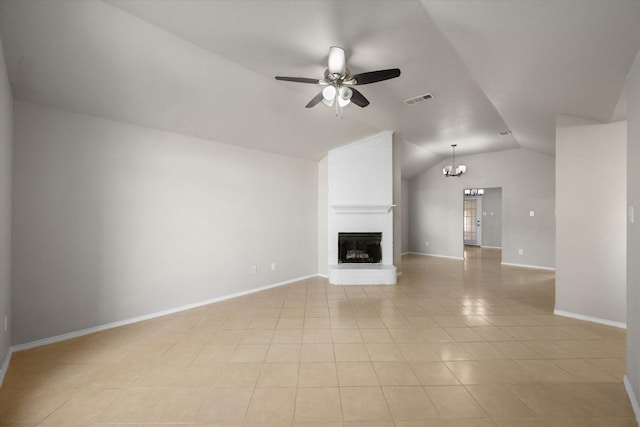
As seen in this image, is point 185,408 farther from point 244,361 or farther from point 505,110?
point 505,110

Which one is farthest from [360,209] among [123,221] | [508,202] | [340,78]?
[508,202]

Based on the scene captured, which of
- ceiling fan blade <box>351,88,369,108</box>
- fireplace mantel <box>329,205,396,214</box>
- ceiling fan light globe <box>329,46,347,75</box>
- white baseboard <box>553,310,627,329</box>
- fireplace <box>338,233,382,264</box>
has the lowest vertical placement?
white baseboard <box>553,310,627,329</box>

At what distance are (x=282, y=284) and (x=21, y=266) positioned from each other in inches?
136

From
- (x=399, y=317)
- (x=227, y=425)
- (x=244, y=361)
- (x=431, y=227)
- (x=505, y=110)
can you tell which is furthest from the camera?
(x=431, y=227)

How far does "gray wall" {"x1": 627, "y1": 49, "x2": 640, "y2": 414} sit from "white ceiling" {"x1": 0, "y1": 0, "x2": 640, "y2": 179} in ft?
1.16

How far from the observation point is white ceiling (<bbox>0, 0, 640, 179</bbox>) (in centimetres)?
188

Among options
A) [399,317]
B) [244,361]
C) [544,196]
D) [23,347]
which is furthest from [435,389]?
[544,196]

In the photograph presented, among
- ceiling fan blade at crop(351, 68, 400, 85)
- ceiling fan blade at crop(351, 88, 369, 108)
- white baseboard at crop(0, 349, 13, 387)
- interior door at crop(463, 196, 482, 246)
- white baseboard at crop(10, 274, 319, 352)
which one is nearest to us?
white baseboard at crop(0, 349, 13, 387)

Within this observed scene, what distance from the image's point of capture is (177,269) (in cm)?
358

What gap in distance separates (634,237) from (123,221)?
489 centimetres

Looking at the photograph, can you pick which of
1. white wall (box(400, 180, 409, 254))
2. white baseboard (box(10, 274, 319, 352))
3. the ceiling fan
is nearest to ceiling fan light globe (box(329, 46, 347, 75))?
the ceiling fan

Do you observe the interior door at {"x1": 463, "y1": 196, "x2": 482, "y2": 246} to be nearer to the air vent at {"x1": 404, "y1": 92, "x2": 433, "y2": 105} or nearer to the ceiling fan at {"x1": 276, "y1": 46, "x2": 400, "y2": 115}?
the air vent at {"x1": 404, "y1": 92, "x2": 433, "y2": 105}

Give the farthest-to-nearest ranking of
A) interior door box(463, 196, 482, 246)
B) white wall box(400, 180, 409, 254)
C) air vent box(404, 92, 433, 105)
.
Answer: interior door box(463, 196, 482, 246) → white wall box(400, 180, 409, 254) → air vent box(404, 92, 433, 105)

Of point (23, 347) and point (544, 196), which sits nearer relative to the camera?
point (23, 347)
